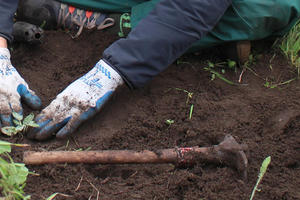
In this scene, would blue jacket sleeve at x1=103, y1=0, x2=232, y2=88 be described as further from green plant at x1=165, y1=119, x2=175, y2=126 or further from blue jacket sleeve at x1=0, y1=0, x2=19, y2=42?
blue jacket sleeve at x1=0, y1=0, x2=19, y2=42

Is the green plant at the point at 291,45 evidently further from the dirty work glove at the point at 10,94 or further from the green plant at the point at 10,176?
the green plant at the point at 10,176

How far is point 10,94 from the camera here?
5.72 feet

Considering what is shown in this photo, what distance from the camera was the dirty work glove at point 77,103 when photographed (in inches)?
66.8

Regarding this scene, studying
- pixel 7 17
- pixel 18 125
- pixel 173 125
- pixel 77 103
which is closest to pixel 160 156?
pixel 173 125

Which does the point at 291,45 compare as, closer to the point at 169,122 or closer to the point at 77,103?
the point at 169,122

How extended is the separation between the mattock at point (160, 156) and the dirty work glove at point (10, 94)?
310mm

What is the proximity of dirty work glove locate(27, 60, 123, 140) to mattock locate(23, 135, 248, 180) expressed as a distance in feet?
0.73

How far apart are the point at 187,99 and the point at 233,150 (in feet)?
1.60

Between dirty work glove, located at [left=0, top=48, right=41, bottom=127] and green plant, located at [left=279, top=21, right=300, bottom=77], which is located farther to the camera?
green plant, located at [left=279, top=21, right=300, bottom=77]

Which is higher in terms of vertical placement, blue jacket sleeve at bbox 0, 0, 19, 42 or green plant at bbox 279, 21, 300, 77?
blue jacket sleeve at bbox 0, 0, 19, 42

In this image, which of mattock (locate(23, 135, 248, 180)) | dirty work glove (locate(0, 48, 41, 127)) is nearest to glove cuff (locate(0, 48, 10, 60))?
dirty work glove (locate(0, 48, 41, 127))

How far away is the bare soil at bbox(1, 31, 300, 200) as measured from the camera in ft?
4.70

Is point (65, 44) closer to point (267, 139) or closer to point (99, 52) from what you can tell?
point (99, 52)

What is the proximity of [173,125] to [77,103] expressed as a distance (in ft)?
1.41
